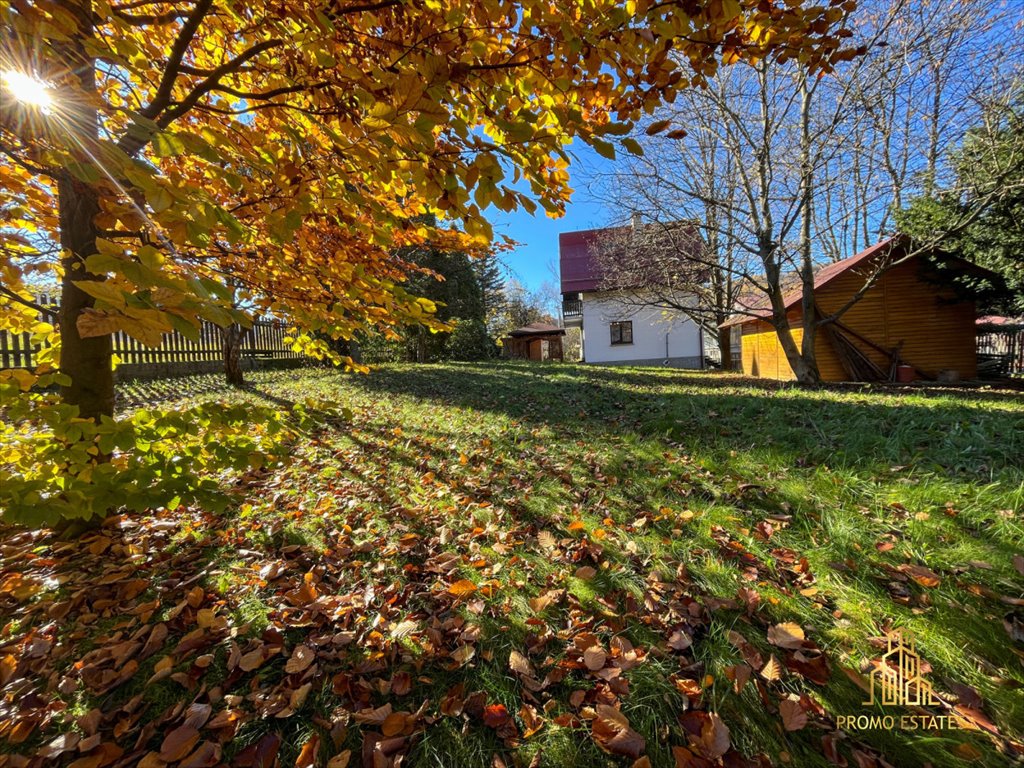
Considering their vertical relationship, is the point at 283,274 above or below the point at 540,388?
above

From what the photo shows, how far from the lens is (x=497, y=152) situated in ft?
5.01

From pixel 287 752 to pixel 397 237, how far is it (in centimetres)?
273

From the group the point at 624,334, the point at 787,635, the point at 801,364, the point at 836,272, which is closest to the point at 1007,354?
the point at 836,272

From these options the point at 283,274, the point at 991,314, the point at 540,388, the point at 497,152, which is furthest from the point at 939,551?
the point at 991,314

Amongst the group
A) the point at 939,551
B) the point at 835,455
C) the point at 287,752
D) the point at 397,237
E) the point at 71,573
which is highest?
the point at 397,237

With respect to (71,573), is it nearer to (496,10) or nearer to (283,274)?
(283,274)

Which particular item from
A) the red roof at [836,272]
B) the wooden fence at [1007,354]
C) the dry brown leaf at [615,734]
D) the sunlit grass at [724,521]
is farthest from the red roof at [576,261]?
the dry brown leaf at [615,734]

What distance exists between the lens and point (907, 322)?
464 inches

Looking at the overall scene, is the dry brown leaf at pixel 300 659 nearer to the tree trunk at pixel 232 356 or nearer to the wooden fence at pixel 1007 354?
the tree trunk at pixel 232 356

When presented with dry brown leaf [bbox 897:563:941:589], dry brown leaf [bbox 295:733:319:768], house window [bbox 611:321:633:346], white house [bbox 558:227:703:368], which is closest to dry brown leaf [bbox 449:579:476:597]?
dry brown leaf [bbox 295:733:319:768]

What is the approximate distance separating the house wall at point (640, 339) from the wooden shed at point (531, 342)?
6.32 meters

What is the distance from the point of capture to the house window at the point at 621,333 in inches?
847

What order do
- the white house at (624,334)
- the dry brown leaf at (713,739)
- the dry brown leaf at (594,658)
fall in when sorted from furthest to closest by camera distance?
the white house at (624,334) → the dry brown leaf at (594,658) → the dry brown leaf at (713,739)

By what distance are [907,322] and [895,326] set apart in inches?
13.0
